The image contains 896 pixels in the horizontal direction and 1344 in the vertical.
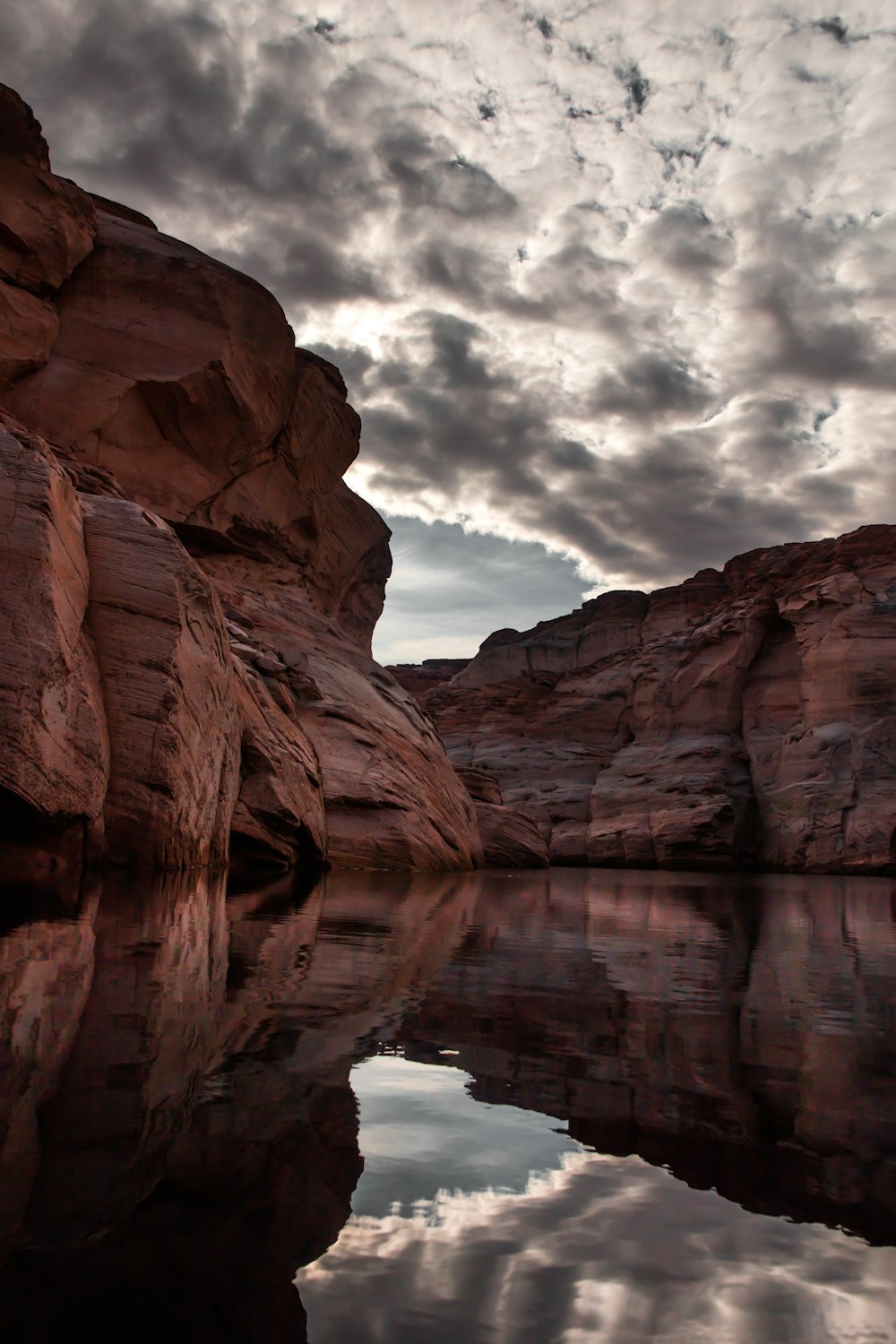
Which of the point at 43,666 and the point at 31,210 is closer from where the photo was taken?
the point at 43,666

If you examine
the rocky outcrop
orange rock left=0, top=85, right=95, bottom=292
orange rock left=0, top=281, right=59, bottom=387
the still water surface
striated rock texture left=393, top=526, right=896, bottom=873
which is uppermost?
orange rock left=0, top=85, right=95, bottom=292

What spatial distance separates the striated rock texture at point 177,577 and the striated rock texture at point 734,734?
12.3m

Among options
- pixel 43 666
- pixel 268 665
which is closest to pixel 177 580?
pixel 43 666

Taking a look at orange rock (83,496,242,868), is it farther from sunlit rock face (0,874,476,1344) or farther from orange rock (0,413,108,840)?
sunlit rock face (0,874,476,1344)

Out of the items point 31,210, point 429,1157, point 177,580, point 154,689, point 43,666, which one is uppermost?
point 31,210

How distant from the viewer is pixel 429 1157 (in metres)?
1.67

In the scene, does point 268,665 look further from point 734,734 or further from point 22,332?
point 734,734

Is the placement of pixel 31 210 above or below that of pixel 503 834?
above

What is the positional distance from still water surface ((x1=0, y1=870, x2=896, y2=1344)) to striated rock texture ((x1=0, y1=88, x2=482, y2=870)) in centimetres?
362

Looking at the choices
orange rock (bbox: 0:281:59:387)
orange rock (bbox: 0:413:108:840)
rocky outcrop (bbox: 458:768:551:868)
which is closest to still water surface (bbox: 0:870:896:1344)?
orange rock (bbox: 0:413:108:840)

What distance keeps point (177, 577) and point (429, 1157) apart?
7594mm

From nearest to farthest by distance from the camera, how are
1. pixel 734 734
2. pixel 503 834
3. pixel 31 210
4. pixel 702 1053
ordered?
pixel 702 1053, pixel 31 210, pixel 503 834, pixel 734 734

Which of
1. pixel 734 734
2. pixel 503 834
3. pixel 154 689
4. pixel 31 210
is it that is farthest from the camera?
pixel 734 734

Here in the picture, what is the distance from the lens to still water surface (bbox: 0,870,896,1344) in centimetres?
110
